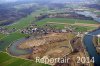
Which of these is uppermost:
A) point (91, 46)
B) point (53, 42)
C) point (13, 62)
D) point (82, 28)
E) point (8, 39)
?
point (82, 28)

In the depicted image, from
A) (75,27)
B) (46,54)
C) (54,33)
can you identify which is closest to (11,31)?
(54,33)

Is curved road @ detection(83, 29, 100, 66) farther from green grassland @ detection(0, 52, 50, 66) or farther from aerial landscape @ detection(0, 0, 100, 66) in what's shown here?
green grassland @ detection(0, 52, 50, 66)

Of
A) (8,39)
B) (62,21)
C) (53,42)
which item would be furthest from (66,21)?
(53,42)

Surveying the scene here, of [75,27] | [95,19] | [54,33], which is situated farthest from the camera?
[95,19]

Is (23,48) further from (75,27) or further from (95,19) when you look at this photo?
(95,19)

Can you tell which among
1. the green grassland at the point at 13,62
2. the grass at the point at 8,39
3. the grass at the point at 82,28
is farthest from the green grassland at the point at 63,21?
the green grassland at the point at 13,62

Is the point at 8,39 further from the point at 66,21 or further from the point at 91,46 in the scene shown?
the point at 66,21

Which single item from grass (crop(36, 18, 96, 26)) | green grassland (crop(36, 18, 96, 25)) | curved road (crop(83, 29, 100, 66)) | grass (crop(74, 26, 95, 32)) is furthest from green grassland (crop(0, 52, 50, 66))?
green grassland (crop(36, 18, 96, 25))

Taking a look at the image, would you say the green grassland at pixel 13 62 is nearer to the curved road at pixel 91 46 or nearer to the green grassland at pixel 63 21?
the curved road at pixel 91 46
